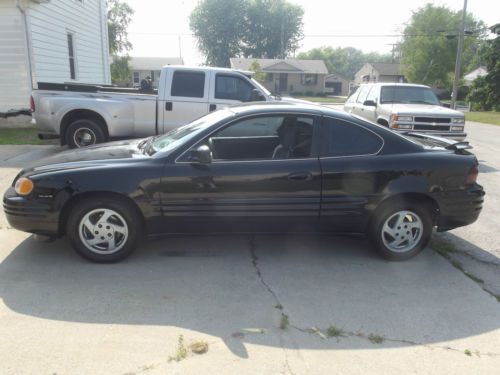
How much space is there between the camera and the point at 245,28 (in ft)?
→ 252

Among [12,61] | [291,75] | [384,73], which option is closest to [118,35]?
[291,75]

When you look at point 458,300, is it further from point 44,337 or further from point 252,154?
point 44,337

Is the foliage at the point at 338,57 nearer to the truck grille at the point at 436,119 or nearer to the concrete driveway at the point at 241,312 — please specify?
the truck grille at the point at 436,119

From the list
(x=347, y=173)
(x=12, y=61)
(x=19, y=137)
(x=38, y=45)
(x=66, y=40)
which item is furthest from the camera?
(x=66, y=40)

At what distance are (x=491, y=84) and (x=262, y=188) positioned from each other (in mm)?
42118

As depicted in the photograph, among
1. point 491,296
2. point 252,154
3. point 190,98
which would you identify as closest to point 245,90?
point 190,98

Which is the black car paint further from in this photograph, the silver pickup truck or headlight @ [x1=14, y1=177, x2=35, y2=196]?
the silver pickup truck

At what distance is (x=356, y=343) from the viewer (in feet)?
10.5

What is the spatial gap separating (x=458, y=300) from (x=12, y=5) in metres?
14.0

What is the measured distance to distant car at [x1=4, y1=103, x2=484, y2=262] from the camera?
4.21 m

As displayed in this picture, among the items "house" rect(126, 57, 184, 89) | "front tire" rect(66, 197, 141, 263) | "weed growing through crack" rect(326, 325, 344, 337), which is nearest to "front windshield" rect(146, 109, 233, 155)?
"front tire" rect(66, 197, 141, 263)

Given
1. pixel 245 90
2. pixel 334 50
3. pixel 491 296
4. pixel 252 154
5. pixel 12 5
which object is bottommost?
pixel 491 296

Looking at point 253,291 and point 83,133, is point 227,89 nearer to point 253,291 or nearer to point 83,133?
point 83,133

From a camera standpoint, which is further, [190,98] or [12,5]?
[12,5]
